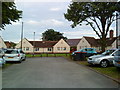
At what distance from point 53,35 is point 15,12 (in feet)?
222

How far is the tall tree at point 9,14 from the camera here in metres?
12.9

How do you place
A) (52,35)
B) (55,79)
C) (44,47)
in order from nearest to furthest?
(55,79) < (44,47) < (52,35)

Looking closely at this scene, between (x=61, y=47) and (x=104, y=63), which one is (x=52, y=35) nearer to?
(x=61, y=47)

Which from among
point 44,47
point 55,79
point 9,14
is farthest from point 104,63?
point 44,47

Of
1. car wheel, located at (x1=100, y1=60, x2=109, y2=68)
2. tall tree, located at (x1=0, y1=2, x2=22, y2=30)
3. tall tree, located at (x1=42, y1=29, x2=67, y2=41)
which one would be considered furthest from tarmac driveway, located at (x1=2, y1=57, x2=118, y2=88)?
tall tree, located at (x1=42, y1=29, x2=67, y2=41)

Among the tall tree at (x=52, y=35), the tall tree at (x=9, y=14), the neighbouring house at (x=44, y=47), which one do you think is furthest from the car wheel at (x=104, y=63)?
the tall tree at (x=52, y=35)

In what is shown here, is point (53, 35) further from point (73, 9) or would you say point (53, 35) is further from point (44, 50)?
point (73, 9)

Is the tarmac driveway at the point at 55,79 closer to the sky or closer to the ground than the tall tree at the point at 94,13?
closer to the ground

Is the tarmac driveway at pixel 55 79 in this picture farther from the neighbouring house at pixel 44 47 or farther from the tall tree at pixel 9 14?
the neighbouring house at pixel 44 47

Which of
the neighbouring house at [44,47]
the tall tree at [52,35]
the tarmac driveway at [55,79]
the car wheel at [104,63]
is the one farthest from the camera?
the tall tree at [52,35]

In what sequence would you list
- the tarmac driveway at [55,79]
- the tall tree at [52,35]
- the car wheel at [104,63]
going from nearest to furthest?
the tarmac driveway at [55,79] → the car wheel at [104,63] → the tall tree at [52,35]

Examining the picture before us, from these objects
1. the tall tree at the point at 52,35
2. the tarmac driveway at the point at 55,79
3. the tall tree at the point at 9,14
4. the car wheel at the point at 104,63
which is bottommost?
the tarmac driveway at the point at 55,79

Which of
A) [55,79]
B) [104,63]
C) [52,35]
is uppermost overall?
[52,35]

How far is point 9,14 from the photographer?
1445 centimetres
